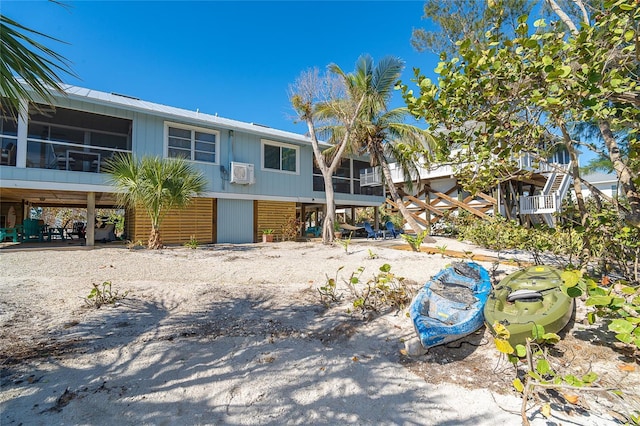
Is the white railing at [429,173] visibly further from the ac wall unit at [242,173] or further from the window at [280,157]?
the ac wall unit at [242,173]

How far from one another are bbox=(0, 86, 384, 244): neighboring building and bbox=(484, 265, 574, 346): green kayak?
10.8 metres

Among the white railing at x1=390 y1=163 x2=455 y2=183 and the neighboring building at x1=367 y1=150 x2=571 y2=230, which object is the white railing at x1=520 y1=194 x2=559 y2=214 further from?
the white railing at x1=390 y1=163 x2=455 y2=183

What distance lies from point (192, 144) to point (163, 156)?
1.26 meters

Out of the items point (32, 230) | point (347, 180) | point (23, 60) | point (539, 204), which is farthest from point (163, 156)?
point (539, 204)

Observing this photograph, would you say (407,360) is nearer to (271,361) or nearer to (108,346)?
(271,361)

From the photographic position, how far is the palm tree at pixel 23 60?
2.20 m

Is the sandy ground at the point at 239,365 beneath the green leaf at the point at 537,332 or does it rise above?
beneath

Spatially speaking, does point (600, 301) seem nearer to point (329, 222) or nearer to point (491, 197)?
point (329, 222)

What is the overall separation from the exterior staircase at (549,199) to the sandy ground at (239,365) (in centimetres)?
1341

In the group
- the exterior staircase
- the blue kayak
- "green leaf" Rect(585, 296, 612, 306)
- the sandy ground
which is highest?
the exterior staircase

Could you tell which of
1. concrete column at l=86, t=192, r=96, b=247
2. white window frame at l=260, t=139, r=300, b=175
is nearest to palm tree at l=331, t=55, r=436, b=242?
white window frame at l=260, t=139, r=300, b=175

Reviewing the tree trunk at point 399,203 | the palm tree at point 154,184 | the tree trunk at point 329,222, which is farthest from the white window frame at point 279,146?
the palm tree at point 154,184

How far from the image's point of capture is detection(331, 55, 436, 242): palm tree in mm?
12305

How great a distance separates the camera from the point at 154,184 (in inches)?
362
